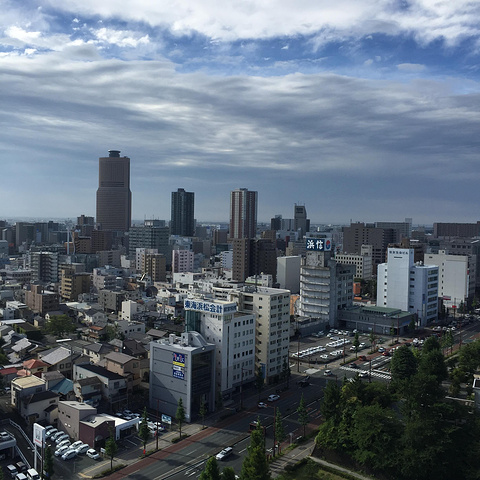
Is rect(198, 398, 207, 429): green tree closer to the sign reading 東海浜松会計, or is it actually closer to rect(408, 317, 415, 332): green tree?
the sign reading 東海浜松会計

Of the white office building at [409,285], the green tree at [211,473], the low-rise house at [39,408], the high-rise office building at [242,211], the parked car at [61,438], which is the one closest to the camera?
the green tree at [211,473]

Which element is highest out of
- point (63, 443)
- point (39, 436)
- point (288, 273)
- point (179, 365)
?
point (288, 273)

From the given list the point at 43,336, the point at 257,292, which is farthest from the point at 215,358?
the point at 43,336

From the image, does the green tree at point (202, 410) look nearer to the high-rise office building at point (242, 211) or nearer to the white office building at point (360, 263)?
the white office building at point (360, 263)

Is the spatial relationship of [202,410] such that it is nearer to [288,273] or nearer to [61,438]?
[61,438]

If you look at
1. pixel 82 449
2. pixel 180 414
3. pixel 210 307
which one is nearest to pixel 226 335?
pixel 210 307

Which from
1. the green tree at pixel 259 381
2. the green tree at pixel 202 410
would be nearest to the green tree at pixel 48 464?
the green tree at pixel 202 410
